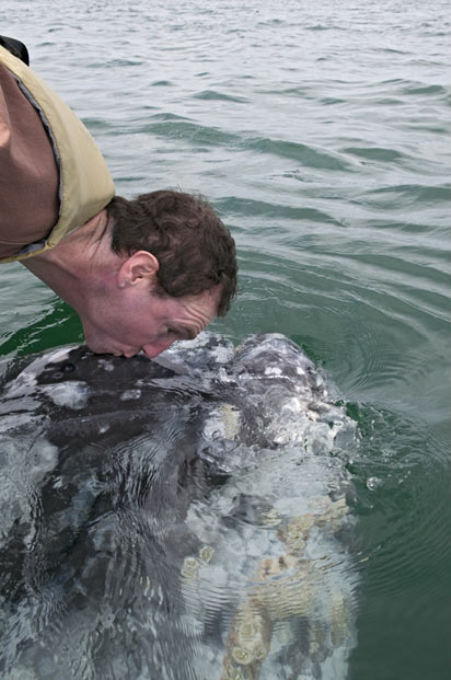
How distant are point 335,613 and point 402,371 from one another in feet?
7.14

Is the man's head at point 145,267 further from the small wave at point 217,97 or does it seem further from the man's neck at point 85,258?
the small wave at point 217,97

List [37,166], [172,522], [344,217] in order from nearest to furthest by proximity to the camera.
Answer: [37,166] → [172,522] → [344,217]

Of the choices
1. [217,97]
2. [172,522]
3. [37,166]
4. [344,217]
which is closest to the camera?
[37,166]

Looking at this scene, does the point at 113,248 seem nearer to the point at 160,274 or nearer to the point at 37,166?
the point at 160,274

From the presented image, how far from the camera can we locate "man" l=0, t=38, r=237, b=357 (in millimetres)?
2988

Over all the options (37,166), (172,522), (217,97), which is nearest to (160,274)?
(37,166)

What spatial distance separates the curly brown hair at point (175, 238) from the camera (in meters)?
3.53

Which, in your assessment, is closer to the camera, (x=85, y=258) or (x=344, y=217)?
(x=85, y=258)

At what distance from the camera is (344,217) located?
727cm

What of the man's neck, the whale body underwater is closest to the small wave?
the whale body underwater

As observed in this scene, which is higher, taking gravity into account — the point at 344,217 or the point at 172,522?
the point at 172,522

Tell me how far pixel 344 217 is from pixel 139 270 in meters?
4.18

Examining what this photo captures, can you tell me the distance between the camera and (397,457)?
13.0 ft

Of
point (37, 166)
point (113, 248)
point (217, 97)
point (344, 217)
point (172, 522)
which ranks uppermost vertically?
point (37, 166)
